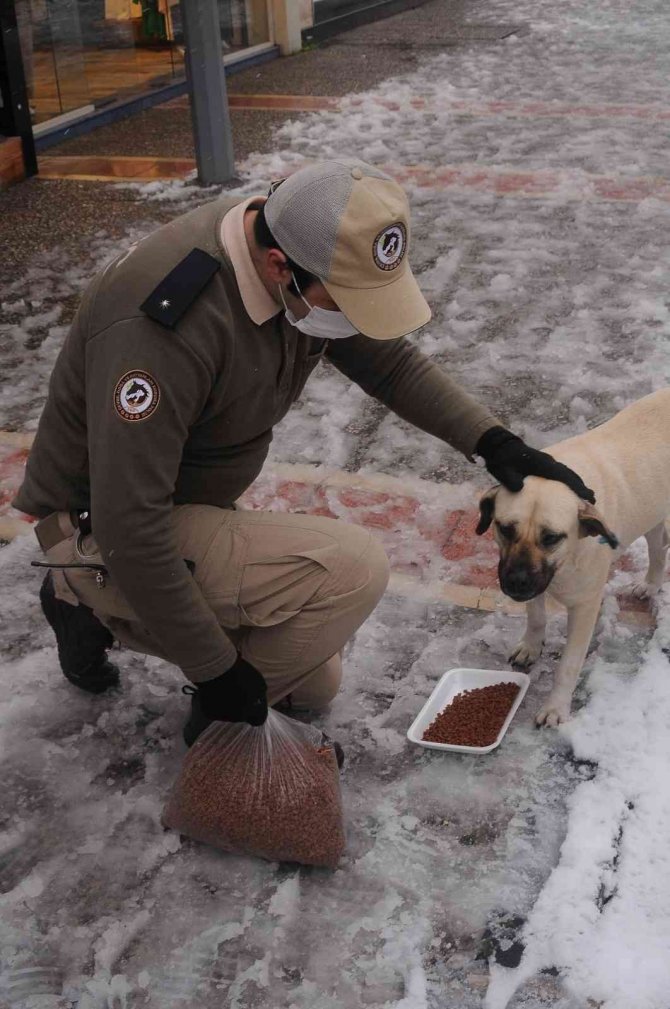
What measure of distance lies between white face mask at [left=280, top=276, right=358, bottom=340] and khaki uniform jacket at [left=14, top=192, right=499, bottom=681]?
61mm

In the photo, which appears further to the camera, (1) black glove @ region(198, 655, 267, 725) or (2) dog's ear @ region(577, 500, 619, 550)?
(2) dog's ear @ region(577, 500, 619, 550)

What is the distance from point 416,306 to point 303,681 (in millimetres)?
1150

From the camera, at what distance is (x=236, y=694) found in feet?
9.24

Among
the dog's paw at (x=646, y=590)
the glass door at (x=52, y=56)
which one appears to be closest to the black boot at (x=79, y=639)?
the dog's paw at (x=646, y=590)

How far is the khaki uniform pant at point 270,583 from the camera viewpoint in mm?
2984

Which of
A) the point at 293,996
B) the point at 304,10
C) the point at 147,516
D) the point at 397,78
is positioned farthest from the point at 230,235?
the point at 304,10

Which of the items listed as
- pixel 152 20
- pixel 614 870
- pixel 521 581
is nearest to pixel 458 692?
pixel 521 581

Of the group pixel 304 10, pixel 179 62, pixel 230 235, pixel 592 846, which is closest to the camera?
pixel 230 235

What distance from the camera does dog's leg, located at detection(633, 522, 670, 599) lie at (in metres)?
4.00

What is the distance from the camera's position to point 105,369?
8.36 feet

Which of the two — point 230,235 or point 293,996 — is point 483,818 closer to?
point 293,996

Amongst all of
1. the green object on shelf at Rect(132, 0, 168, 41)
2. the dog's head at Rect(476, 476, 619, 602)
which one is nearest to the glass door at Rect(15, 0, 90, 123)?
the green object on shelf at Rect(132, 0, 168, 41)

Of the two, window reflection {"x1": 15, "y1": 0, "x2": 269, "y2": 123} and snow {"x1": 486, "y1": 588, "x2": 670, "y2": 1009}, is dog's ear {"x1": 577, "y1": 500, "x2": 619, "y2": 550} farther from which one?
window reflection {"x1": 15, "y1": 0, "x2": 269, "y2": 123}

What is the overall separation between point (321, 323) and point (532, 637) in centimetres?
150
